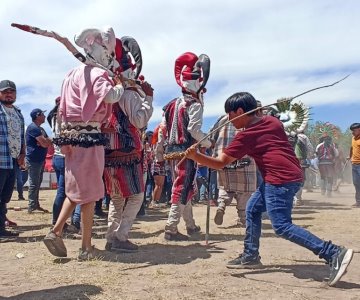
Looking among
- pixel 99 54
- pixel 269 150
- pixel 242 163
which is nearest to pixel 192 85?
pixel 242 163

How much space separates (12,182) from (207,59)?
9.89ft

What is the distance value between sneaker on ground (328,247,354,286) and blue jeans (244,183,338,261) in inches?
3.1

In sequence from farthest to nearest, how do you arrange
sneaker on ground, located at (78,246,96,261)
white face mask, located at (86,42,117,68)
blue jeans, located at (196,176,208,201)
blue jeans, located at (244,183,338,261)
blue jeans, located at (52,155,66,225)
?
blue jeans, located at (196,176,208,201) → blue jeans, located at (52,155,66,225) → white face mask, located at (86,42,117,68) → sneaker on ground, located at (78,246,96,261) → blue jeans, located at (244,183,338,261)

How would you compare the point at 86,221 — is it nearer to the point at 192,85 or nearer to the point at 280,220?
the point at 280,220

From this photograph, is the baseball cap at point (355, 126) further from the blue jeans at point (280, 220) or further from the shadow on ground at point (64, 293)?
the shadow on ground at point (64, 293)

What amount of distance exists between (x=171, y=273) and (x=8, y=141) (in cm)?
312

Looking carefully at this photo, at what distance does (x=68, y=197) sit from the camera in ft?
14.7

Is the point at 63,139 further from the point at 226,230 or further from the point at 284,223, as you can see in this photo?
the point at 226,230

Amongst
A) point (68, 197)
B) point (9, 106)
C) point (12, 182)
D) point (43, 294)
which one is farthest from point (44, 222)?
point (43, 294)

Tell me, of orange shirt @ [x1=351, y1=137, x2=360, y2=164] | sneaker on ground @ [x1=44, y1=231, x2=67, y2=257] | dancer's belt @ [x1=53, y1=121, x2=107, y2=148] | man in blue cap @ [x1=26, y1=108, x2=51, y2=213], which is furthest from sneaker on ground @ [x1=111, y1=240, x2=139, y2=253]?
orange shirt @ [x1=351, y1=137, x2=360, y2=164]

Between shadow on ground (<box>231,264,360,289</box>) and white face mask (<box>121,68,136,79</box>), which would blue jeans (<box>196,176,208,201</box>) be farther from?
shadow on ground (<box>231,264,360,289</box>)

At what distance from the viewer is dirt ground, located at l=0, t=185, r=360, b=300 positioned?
3.50 metres

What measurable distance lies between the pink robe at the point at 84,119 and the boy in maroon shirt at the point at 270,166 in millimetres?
914

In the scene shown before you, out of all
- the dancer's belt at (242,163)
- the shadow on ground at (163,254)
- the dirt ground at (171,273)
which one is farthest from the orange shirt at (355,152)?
the shadow on ground at (163,254)
